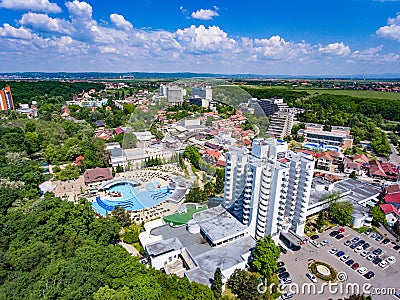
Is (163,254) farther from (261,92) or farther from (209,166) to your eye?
(261,92)

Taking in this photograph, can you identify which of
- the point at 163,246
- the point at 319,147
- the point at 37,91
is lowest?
the point at 163,246

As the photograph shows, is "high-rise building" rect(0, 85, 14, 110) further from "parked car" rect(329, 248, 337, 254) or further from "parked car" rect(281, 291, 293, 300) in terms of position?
"parked car" rect(329, 248, 337, 254)

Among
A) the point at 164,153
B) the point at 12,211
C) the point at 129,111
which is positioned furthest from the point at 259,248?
the point at 129,111

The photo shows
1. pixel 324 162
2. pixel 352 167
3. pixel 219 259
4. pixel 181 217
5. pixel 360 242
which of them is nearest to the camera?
pixel 219 259

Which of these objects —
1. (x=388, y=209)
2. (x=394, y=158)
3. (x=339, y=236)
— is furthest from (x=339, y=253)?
(x=394, y=158)

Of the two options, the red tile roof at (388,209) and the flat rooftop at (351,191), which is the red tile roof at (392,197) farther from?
the flat rooftop at (351,191)

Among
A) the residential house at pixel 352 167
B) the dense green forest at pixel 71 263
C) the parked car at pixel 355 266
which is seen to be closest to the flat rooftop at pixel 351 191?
the residential house at pixel 352 167

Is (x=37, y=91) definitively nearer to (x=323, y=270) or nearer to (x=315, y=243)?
(x=315, y=243)
